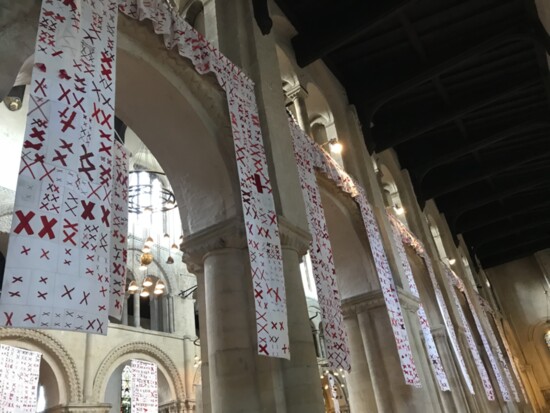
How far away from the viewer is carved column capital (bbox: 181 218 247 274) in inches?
189

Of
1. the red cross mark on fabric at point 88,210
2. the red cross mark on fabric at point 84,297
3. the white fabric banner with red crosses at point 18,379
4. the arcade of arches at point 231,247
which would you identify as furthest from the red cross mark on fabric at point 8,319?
the white fabric banner with red crosses at point 18,379

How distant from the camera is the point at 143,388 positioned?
12.1 metres

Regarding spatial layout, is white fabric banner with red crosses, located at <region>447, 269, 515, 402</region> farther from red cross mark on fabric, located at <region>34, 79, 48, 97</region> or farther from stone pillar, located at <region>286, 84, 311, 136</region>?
red cross mark on fabric, located at <region>34, 79, 48, 97</region>

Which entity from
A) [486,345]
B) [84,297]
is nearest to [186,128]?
[84,297]

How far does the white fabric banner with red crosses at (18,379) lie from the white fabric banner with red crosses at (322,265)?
7.61 m

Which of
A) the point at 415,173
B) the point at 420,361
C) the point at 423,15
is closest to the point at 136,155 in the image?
the point at 415,173

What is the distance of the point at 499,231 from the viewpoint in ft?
68.2

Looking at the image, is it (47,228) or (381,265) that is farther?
(381,265)

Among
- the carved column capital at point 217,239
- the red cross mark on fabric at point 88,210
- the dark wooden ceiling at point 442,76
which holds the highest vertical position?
the dark wooden ceiling at point 442,76

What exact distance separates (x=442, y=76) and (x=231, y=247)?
8.54 m

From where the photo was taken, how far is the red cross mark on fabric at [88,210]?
9.85 ft

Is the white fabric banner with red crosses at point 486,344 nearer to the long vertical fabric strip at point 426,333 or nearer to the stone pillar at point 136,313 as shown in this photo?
the long vertical fabric strip at point 426,333

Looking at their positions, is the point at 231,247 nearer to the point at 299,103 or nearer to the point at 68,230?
the point at 68,230

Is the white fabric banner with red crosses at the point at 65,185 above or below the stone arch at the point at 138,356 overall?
below
